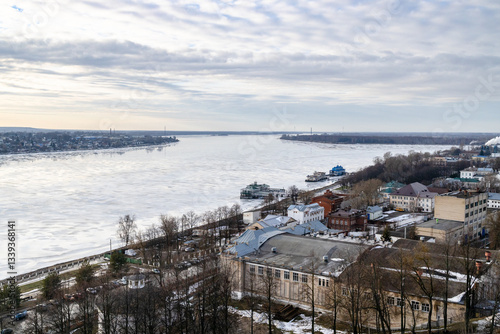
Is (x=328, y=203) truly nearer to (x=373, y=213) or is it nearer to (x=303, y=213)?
(x=373, y=213)

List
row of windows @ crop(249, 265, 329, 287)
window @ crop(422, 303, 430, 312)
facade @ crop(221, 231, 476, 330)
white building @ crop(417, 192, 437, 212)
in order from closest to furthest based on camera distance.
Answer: facade @ crop(221, 231, 476, 330) < window @ crop(422, 303, 430, 312) < row of windows @ crop(249, 265, 329, 287) < white building @ crop(417, 192, 437, 212)

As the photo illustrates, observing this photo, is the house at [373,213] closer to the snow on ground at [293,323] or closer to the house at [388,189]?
the house at [388,189]

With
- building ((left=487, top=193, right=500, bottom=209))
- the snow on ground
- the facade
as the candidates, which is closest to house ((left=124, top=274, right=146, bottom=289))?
the snow on ground

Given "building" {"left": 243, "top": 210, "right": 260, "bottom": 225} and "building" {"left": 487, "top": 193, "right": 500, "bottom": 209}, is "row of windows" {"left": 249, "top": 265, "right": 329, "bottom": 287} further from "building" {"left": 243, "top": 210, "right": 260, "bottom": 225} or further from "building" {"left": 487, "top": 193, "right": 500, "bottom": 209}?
"building" {"left": 487, "top": 193, "right": 500, "bottom": 209}

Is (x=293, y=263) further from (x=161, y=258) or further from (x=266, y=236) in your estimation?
(x=161, y=258)

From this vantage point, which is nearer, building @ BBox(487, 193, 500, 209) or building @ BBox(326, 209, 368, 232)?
building @ BBox(326, 209, 368, 232)

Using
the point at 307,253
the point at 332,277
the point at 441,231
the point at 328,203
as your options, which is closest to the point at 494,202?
the point at 328,203
